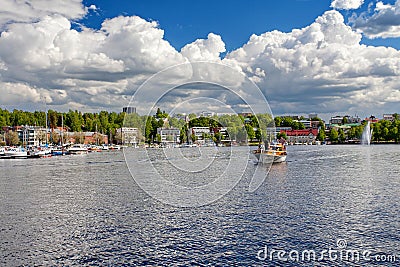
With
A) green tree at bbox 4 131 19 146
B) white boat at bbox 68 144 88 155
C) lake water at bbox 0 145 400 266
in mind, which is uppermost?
green tree at bbox 4 131 19 146

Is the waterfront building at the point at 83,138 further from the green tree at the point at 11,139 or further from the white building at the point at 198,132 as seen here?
the white building at the point at 198,132

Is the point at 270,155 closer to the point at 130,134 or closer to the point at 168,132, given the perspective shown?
the point at 168,132

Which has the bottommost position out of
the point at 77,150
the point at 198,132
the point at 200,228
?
the point at 200,228

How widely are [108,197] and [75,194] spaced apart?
12.6 ft

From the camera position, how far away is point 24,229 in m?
21.7

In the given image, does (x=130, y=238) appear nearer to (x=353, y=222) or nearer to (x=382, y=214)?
(x=353, y=222)

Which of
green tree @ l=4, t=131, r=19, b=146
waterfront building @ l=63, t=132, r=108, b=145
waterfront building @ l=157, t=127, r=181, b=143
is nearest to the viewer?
waterfront building @ l=157, t=127, r=181, b=143

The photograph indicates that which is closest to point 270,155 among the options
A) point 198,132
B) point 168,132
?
point 168,132

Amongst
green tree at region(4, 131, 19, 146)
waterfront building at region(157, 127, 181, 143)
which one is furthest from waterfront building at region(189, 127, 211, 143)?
green tree at region(4, 131, 19, 146)

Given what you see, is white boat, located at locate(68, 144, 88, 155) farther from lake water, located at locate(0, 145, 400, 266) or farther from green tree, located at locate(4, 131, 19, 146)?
lake water, located at locate(0, 145, 400, 266)

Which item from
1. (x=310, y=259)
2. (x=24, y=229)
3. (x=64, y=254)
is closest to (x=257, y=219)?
(x=310, y=259)

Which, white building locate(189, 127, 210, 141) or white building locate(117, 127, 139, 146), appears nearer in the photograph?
white building locate(117, 127, 139, 146)

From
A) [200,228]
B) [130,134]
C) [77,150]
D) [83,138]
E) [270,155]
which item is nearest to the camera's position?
[200,228]

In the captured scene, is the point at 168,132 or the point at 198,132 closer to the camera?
the point at 168,132
